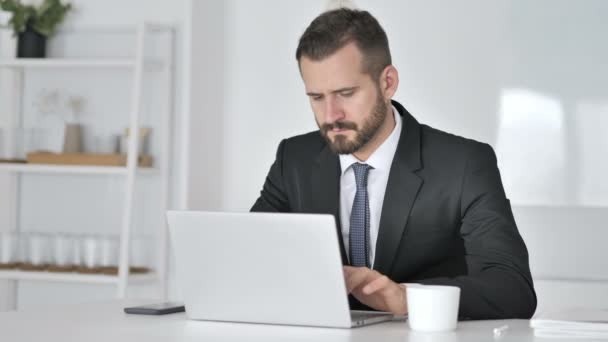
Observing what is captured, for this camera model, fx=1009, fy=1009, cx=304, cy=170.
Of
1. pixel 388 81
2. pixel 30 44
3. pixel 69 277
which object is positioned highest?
pixel 30 44

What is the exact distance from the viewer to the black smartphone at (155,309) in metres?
2.08

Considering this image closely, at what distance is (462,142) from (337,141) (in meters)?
0.32

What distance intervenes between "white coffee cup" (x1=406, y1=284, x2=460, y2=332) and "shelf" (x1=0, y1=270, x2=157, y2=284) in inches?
90.5

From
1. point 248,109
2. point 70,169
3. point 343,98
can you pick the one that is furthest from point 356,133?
point 70,169

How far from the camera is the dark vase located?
13.8 feet

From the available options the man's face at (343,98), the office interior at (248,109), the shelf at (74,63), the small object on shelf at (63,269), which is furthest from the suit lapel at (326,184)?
the small object on shelf at (63,269)

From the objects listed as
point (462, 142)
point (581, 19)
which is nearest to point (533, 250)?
point (581, 19)

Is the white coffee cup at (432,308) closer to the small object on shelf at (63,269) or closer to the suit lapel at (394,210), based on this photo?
the suit lapel at (394,210)

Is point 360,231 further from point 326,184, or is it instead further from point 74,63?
point 74,63

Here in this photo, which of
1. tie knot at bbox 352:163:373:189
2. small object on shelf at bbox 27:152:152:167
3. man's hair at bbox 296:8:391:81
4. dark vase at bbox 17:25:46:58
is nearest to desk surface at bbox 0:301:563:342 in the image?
tie knot at bbox 352:163:373:189

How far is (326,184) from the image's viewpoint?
2523 mm

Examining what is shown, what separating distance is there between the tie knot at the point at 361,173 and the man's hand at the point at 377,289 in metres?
0.50

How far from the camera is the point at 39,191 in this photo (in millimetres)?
4402

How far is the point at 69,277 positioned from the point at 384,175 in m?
1.94
